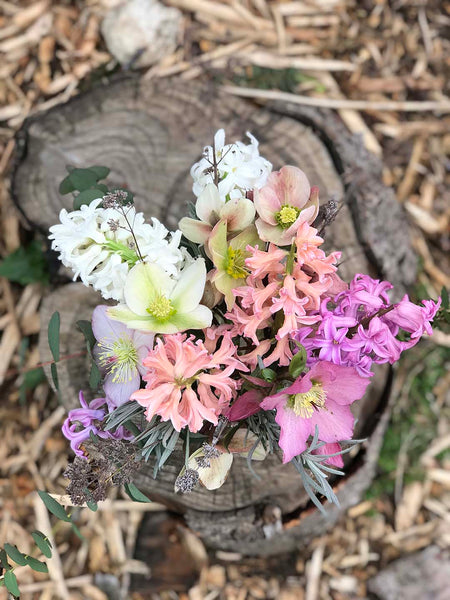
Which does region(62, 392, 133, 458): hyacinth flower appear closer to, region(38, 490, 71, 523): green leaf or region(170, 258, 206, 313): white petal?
region(38, 490, 71, 523): green leaf

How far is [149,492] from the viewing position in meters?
1.29

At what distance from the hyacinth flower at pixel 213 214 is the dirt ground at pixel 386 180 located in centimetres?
87

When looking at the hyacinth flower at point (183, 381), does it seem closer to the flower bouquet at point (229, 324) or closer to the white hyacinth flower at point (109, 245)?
the flower bouquet at point (229, 324)

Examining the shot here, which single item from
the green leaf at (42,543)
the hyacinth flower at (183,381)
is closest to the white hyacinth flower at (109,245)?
the hyacinth flower at (183,381)

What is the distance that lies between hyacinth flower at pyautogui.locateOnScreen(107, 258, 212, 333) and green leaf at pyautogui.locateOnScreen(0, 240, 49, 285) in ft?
2.79

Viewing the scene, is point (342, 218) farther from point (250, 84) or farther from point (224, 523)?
point (224, 523)

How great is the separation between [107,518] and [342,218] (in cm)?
107

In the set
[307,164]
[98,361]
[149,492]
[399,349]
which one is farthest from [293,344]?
[307,164]

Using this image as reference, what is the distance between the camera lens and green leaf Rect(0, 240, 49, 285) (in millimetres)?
1682

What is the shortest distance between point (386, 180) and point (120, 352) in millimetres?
1361

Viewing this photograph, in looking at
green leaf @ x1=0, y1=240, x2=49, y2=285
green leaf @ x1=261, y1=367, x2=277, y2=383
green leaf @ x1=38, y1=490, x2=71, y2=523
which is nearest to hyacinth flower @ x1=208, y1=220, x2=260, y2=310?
green leaf @ x1=261, y1=367, x2=277, y2=383

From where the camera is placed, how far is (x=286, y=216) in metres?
0.93

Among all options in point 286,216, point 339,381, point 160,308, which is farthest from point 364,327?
point 160,308

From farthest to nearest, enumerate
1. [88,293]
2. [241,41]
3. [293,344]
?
[241,41]
[88,293]
[293,344]
